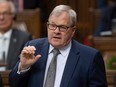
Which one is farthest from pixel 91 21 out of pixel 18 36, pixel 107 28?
pixel 18 36

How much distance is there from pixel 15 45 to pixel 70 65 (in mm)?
1763

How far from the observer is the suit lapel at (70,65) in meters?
2.90

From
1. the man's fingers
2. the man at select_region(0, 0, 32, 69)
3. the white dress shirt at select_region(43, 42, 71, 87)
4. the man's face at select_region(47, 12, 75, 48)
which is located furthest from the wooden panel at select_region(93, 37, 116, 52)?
the man's fingers

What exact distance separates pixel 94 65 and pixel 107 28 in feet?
12.2

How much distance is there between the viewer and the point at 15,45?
4.61 meters

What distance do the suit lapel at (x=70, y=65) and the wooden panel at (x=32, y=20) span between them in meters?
3.47

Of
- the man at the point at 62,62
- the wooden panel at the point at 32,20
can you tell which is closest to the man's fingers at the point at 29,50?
the man at the point at 62,62

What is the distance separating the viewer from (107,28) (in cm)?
659

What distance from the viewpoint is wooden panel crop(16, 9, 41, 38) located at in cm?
643

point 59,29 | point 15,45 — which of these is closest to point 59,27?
point 59,29

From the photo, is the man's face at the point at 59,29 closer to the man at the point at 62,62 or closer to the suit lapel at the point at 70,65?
the man at the point at 62,62

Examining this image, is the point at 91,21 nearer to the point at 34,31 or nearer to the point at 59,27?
the point at 34,31

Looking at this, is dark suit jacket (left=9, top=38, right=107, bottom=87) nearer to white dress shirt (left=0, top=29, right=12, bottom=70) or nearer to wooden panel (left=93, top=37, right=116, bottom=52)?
white dress shirt (left=0, top=29, right=12, bottom=70)

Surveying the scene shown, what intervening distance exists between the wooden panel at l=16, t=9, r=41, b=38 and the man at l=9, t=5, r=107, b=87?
11.3 ft
